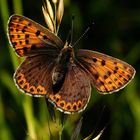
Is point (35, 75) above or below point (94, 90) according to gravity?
above

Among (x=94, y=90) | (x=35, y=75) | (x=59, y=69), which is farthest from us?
(x=94, y=90)

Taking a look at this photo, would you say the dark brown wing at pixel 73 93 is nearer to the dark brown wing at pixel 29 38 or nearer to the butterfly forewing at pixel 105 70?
the butterfly forewing at pixel 105 70

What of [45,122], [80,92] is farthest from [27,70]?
[45,122]

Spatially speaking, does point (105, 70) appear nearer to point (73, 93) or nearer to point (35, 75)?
point (73, 93)

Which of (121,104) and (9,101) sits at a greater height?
(121,104)

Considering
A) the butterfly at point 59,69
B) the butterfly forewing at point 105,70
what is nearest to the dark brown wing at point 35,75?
the butterfly at point 59,69

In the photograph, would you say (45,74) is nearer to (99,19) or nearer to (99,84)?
(99,84)

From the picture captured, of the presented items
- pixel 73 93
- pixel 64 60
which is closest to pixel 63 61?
pixel 64 60
